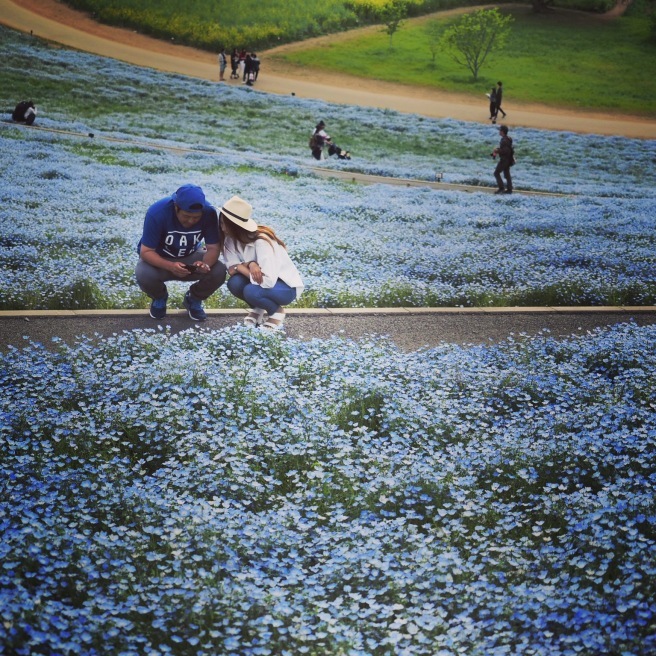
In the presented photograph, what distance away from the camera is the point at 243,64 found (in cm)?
3447

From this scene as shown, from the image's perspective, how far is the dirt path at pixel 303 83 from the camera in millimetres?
29156

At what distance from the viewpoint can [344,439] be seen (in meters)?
5.99

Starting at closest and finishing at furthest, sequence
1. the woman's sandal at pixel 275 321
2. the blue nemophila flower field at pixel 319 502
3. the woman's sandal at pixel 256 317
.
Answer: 1. the blue nemophila flower field at pixel 319 502
2. the woman's sandal at pixel 275 321
3. the woman's sandal at pixel 256 317

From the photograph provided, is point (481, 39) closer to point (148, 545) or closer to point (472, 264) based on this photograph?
point (472, 264)

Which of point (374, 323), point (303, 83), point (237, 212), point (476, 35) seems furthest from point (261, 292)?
point (476, 35)

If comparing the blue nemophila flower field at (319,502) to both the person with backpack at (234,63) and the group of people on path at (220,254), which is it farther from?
the person with backpack at (234,63)

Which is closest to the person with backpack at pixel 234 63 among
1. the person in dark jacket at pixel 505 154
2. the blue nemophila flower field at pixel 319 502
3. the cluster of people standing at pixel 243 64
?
the cluster of people standing at pixel 243 64

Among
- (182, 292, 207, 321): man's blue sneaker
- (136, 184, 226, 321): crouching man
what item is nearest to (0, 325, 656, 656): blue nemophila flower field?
(136, 184, 226, 321): crouching man

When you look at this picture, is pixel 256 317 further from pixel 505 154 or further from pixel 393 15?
pixel 393 15

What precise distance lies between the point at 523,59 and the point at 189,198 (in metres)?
32.0

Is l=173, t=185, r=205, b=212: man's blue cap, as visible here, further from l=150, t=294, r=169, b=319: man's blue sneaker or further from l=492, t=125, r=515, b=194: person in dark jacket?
l=492, t=125, r=515, b=194: person in dark jacket

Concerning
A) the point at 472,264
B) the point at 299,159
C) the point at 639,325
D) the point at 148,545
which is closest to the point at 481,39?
the point at 299,159

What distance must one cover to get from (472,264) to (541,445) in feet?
20.6

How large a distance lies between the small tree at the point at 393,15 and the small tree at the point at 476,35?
6.42ft
